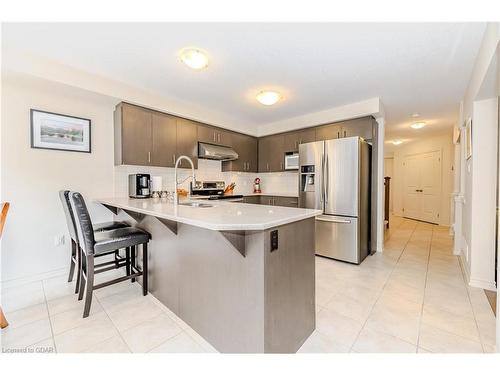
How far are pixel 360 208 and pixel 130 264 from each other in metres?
3.03

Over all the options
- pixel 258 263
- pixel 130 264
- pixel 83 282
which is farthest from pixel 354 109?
pixel 83 282

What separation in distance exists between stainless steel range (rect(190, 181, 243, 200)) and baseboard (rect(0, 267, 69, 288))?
194cm

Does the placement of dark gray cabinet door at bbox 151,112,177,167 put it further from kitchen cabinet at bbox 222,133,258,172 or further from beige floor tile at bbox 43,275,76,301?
beige floor tile at bbox 43,275,76,301

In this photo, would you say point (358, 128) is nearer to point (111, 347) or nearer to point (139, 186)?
point (139, 186)

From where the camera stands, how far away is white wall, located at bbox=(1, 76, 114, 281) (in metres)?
2.38

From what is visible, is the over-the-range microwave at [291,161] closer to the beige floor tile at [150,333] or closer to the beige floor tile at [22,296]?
the beige floor tile at [150,333]

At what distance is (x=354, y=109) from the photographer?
11.3 ft

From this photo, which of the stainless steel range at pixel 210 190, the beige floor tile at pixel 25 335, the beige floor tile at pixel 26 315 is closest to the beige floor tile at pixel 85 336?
A: the beige floor tile at pixel 25 335

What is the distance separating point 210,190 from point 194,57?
93.3 inches

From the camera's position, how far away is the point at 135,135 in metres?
3.07

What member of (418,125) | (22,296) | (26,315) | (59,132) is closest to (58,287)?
(22,296)

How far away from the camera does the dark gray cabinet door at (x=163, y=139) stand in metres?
3.25

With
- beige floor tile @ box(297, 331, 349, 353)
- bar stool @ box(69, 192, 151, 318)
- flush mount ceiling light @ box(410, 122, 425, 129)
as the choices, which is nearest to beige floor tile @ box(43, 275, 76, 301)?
bar stool @ box(69, 192, 151, 318)
